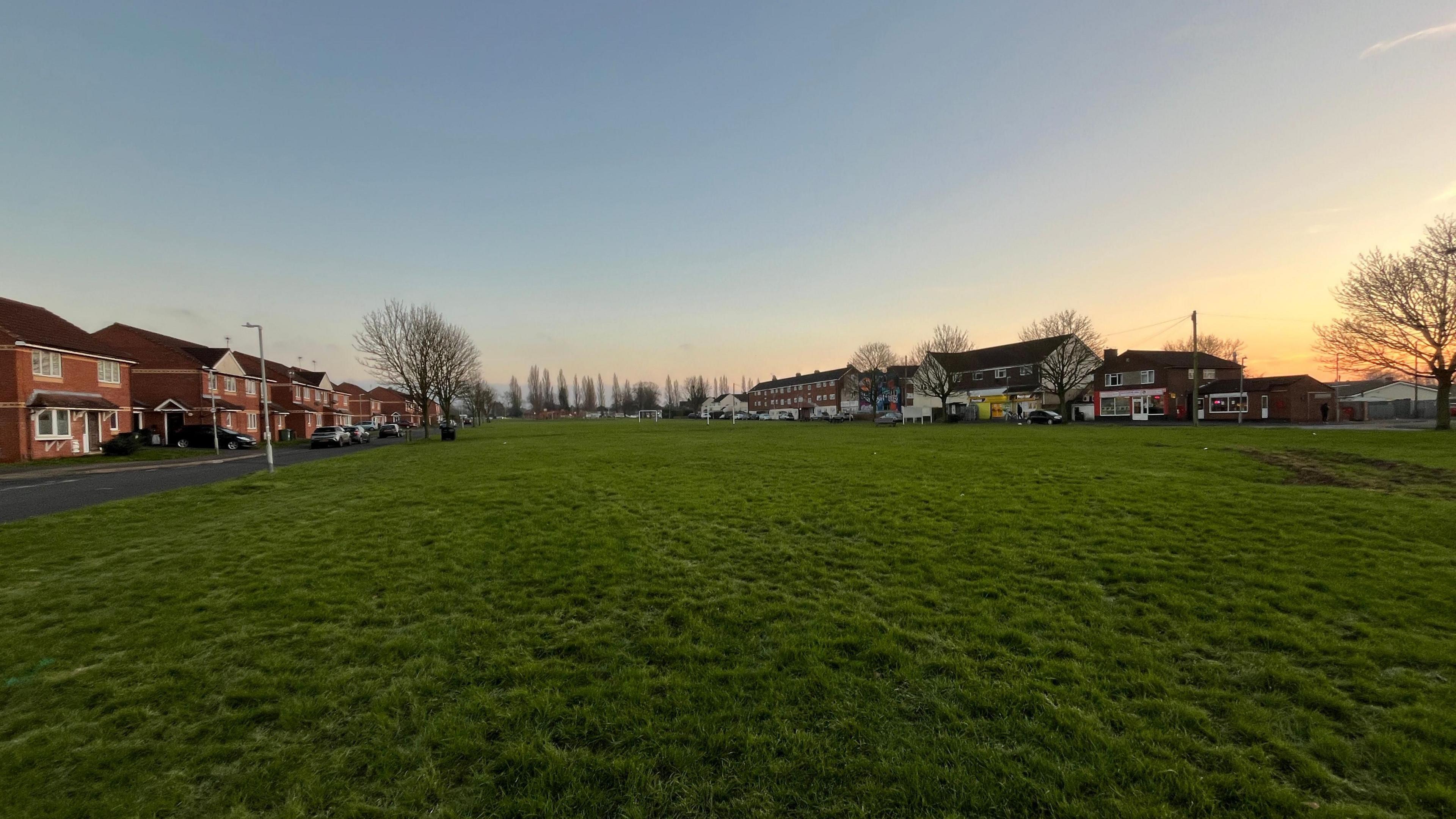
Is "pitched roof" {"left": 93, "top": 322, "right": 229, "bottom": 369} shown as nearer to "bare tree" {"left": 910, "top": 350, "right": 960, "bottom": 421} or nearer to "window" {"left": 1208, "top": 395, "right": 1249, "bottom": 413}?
"bare tree" {"left": 910, "top": 350, "right": 960, "bottom": 421}

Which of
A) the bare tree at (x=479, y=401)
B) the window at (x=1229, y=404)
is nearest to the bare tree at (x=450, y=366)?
the bare tree at (x=479, y=401)

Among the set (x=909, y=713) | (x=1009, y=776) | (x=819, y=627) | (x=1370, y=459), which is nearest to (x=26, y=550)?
(x=819, y=627)

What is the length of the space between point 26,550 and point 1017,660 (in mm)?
15849

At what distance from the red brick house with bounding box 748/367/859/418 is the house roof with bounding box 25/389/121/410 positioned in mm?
91533

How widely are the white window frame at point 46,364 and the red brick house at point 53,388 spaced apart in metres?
0.04

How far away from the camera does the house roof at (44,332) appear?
30.1m

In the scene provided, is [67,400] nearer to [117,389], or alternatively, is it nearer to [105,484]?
[117,389]

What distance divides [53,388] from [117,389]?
5.86 meters

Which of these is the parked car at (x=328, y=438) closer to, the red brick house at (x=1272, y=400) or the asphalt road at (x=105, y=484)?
the asphalt road at (x=105, y=484)

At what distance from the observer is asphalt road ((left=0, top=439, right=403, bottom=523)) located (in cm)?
→ 1423

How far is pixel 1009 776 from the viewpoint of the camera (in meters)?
3.43

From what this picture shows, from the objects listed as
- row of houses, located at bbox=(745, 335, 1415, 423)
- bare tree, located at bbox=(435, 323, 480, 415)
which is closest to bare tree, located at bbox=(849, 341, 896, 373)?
row of houses, located at bbox=(745, 335, 1415, 423)

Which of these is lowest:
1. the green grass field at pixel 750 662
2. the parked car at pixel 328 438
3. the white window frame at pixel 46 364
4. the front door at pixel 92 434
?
the green grass field at pixel 750 662

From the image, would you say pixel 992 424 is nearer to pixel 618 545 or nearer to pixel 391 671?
pixel 618 545
